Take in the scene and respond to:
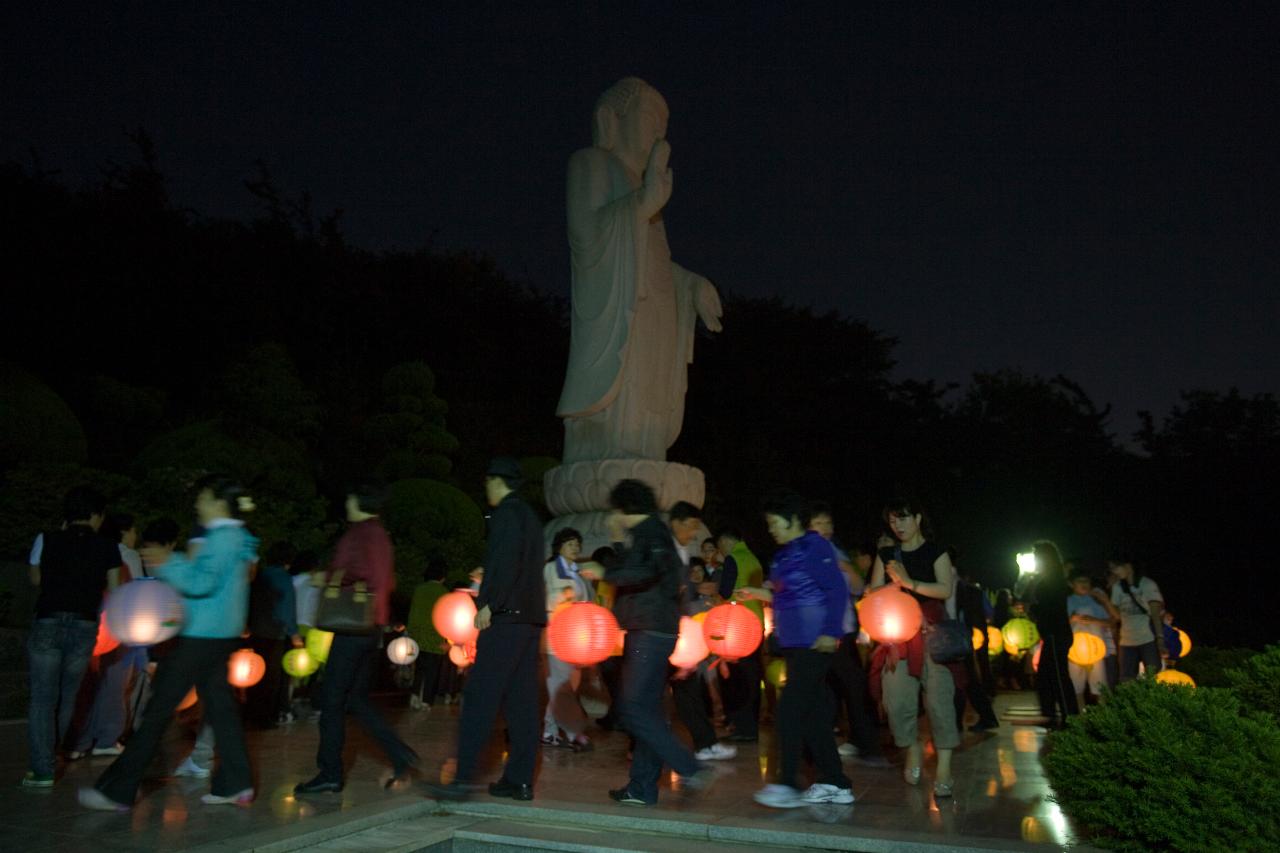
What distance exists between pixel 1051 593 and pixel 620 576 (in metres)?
4.78

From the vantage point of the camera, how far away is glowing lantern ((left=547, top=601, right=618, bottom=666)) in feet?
19.7

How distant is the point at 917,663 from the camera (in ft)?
19.4

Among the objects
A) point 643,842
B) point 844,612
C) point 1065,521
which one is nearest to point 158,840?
point 643,842

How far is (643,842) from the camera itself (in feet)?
15.4

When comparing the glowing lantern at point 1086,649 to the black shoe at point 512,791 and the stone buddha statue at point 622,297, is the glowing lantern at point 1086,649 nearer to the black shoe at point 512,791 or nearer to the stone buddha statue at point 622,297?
the stone buddha statue at point 622,297

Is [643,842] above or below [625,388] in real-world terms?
below

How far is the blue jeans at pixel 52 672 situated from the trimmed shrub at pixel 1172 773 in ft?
16.6

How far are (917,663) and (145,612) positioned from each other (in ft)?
13.1

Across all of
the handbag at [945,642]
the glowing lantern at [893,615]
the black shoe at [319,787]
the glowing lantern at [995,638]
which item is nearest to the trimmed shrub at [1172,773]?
the handbag at [945,642]

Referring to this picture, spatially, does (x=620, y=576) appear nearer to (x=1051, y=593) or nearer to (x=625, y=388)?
(x=1051, y=593)

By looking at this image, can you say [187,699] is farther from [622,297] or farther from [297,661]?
[622,297]

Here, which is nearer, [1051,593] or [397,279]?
[1051,593]

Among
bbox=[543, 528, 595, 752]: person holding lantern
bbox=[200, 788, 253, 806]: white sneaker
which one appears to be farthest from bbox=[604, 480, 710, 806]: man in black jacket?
bbox=[543, 528, 595, 752]: person holding lantern

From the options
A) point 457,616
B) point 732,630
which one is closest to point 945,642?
point 732,630
